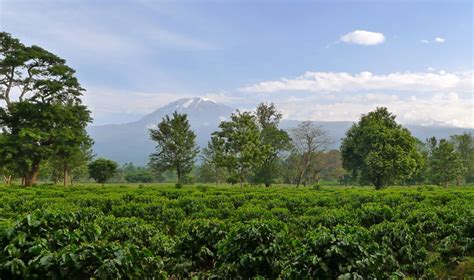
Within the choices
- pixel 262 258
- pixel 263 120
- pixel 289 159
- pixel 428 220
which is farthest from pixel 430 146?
pixel 262 258

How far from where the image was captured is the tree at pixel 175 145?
1960 inches

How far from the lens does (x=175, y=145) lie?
49.6 m

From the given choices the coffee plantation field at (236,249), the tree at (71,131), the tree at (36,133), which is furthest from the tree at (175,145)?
the coffee plantation field at (236,249)

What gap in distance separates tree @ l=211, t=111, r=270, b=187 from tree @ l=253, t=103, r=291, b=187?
778cm

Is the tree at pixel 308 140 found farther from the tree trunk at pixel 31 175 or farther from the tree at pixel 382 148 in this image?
the tree trunk at pixel 31 175

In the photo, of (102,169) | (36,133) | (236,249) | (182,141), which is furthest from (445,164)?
(236,249)

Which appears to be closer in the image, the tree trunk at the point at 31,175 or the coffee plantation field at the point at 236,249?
the coffee plantation field at the point at 236,249

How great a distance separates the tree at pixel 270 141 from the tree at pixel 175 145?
432 inches

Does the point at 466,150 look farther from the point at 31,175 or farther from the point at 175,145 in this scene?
the point at 31,175

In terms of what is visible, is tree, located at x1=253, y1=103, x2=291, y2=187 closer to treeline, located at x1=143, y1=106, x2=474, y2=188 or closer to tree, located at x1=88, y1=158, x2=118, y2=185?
treeline, located at x1=143, y1=106, x2=474, y2=188

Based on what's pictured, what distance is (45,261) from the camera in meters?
4.18

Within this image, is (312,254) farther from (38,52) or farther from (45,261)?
(38,52)

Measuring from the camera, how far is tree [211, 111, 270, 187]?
4312cm

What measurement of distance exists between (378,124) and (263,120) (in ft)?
66.1
